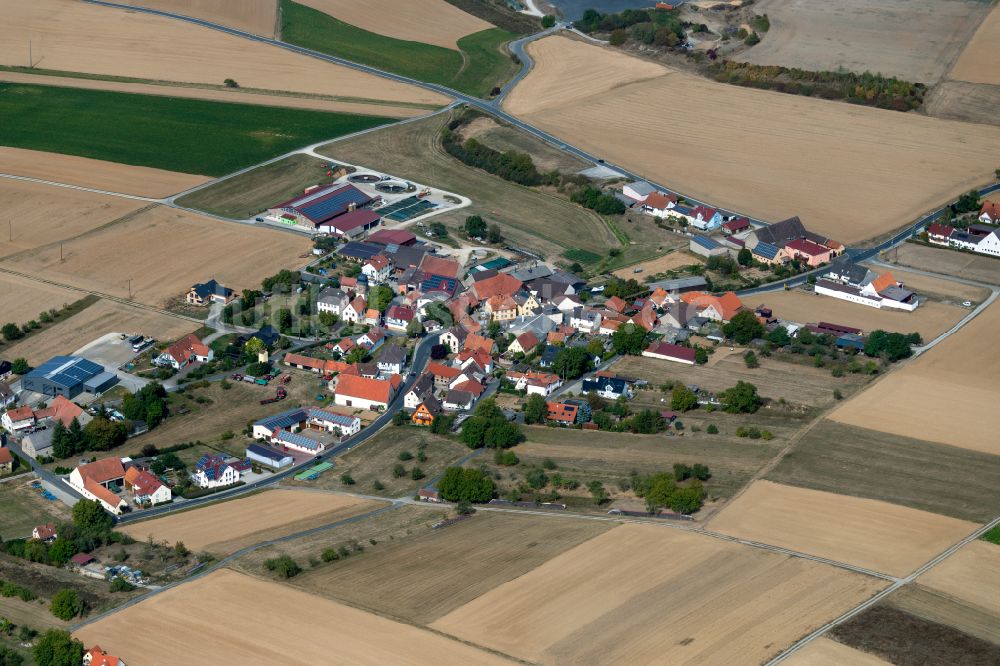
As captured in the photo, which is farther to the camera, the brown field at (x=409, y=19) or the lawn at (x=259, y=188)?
the brown field at (x=409, y=19)

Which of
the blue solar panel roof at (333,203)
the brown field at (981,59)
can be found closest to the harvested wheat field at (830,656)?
the blue solar panel roof at (333,203)

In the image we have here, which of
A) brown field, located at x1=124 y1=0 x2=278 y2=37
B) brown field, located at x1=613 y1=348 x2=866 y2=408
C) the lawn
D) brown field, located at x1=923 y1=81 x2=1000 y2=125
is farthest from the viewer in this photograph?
brown field, located at x1=124 y1=0 x2=278 y2=37

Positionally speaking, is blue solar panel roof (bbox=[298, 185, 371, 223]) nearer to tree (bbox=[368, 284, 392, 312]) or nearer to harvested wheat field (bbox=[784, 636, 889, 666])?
tree (bbox=[368, 284, 392, 312])

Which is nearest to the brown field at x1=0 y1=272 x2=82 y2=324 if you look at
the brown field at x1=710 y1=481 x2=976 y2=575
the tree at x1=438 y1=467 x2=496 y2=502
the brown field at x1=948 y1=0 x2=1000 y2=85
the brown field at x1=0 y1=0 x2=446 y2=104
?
the tree at x1=438 y1=467 x2=496 y2=502

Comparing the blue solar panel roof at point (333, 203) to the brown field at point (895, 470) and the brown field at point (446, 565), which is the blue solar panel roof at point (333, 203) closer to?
the brown field at point (446, 565)

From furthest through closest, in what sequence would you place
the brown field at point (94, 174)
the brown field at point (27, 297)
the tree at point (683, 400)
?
the brown field at point (94, 174) → the brown field at point (27, 297) → the tree at point (683, 400)

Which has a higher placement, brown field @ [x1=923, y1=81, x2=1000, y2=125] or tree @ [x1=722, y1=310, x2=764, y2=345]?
brown field @ [x1=923, y1=81, x2=1000, y2=125]
